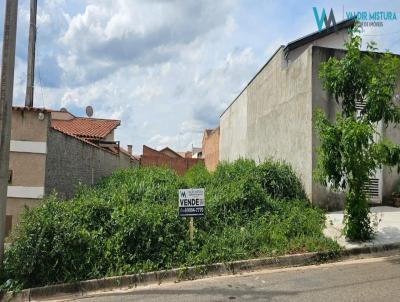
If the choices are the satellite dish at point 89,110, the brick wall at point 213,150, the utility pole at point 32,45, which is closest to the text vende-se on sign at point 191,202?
the utility pole at point 32,45

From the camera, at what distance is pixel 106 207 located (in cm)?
825

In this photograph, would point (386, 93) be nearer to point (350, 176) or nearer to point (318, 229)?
point (350, 176)

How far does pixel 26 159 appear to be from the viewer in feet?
33.3

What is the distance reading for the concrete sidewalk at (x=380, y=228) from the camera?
803cm

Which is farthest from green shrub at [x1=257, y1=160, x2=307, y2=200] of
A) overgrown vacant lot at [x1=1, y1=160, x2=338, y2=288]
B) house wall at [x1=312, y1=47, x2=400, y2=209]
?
overgrown vacant lot at [x1=1, y1=160, x2=338, y2=288]

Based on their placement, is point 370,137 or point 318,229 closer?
point 370,137

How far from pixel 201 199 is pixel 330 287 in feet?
9.20

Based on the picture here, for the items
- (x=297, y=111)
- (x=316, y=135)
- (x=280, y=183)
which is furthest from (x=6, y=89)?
(x=297, y=111)

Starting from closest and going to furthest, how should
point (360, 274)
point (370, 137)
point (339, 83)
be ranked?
point (360, 274), point (370, 137), point (339, 83)

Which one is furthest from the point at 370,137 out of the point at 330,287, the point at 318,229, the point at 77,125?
the point at 77,125

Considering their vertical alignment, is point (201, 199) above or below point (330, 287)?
above

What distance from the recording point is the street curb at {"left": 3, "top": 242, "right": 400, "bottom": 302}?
6473mm

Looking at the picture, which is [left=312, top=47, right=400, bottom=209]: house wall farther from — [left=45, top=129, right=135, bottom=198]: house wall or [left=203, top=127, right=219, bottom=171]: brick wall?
[left=203, top=127, right=219, bottom=171]: brick wall

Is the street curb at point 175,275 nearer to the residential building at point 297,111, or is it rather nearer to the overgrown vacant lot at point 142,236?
the overgrown vacant lot at point 142,236
